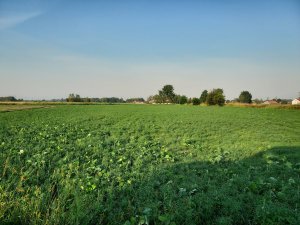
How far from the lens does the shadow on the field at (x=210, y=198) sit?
5461 mm

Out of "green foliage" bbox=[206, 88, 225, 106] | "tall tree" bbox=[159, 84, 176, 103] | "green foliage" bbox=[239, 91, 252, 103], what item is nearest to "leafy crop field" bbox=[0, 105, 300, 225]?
"green foliage" bbox=[206, 88, 225, 106]

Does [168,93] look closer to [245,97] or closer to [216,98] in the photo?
[245,97]

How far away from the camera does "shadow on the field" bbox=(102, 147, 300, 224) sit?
5.46 metres

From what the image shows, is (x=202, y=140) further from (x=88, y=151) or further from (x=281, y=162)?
(x=88, y=151)

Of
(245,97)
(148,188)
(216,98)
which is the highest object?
(245,97)

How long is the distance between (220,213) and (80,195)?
3667 millimetres

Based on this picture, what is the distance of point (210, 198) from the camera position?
20.9 feet

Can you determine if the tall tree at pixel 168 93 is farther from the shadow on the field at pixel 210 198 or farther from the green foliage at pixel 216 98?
the shadow on the field at pixel 210 198

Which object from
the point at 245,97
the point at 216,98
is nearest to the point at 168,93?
the point at 245,97

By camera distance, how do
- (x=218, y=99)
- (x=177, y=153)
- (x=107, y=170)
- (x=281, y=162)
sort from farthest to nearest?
(x=218, y=99), (x=177, y=153), (x=281, y=162), (x=107, y=170)

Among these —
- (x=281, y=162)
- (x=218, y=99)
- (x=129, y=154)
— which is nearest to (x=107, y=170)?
(x=129, y=154)

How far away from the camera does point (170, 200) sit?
6.04 m

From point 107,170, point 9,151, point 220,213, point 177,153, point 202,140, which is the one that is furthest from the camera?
point 202,140

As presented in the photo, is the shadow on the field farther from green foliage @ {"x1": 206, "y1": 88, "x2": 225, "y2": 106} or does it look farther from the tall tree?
the tall tree
